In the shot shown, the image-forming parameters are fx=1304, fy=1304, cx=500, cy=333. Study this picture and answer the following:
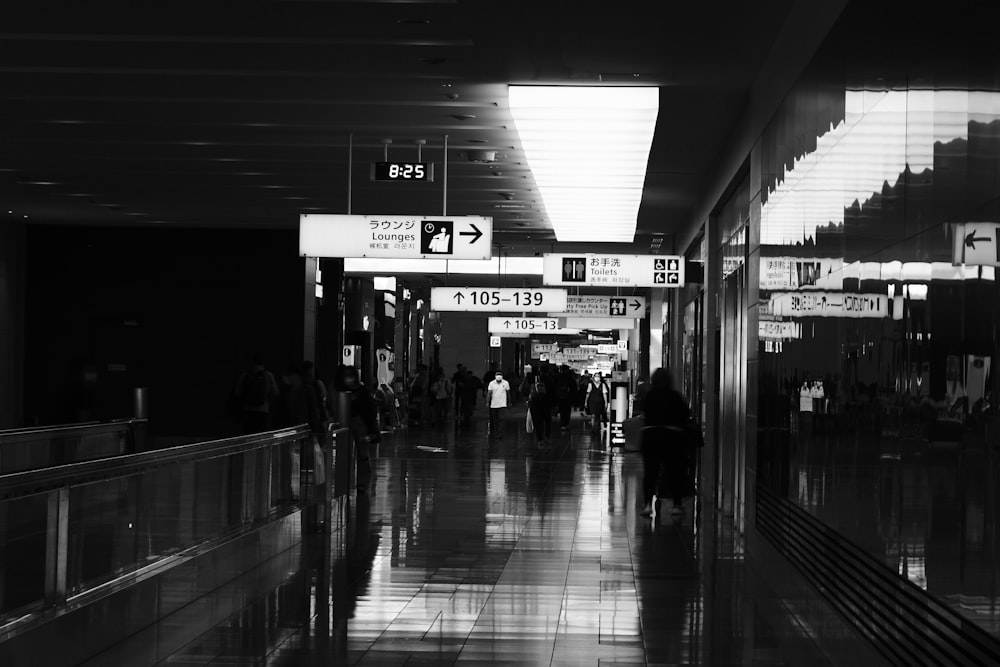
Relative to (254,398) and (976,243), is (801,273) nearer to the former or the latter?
(976,243)

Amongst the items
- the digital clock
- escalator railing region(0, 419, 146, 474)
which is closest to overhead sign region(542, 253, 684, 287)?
the digital clock

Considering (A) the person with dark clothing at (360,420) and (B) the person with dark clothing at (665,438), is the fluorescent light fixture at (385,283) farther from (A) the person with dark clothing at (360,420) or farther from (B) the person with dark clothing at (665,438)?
(B) the person with dark clothing at (665,438)

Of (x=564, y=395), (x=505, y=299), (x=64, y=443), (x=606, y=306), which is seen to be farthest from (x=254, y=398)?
(x=564, y=395)

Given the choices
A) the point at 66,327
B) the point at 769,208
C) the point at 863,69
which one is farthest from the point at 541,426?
the point at 863,69

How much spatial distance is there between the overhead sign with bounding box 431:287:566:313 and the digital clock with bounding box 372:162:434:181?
11.7 m

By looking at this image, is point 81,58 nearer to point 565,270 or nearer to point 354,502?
point 354,502

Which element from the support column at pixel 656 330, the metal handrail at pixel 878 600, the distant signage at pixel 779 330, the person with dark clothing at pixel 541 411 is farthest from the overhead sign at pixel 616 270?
the metal handrail at pixel 878 600

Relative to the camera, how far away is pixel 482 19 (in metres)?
9.68

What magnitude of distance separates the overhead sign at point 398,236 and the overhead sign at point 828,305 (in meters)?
5.36

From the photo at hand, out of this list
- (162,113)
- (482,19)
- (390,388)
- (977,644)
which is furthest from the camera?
(390,388)

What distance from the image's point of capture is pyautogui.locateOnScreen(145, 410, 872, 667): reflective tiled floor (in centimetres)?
692

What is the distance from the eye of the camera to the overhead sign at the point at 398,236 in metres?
14.8

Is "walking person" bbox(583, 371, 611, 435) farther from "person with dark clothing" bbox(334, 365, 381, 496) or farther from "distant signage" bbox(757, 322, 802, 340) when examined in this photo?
"distant signage" bbox(757, 322, 802, 340)

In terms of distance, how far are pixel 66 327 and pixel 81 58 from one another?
14647 mm
